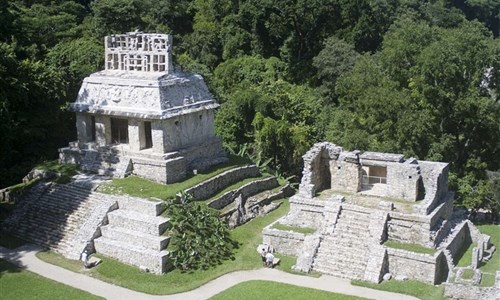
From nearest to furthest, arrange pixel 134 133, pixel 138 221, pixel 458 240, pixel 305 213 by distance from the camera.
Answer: pixel 138 221 < pixel 458 240 < pixel 305 213 < pixel 134 133

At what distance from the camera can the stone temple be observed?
92.0 ft

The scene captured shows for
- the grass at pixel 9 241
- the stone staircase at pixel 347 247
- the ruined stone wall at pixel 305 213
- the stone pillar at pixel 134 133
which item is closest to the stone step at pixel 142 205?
the stone pillar at pixel 134 133

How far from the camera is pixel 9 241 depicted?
26422 mm

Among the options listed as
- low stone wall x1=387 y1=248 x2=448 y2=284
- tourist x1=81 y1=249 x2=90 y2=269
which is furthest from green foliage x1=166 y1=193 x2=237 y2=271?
low stone wall x1=387 y1=248 x2=448 y2=284

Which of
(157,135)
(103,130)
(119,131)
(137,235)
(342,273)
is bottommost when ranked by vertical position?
(342,273)

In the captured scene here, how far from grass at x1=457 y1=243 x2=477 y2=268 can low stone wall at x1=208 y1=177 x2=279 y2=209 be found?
9883 millimetres

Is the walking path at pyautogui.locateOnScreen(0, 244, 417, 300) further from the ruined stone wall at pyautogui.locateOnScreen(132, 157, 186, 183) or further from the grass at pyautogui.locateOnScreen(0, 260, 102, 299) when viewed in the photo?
the ruined stone wall at pyautogui.locateOnScreen(132, 157, 186, 183)

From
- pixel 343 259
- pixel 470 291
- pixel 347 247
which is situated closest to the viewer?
pixel 470 291

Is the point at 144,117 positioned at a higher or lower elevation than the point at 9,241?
higher

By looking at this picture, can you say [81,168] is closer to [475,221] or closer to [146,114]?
[146,114]

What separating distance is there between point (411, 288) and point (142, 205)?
35.9 ft

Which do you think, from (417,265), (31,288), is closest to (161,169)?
(31,288)

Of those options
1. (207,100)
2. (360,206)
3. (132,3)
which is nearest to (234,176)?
(207,100)

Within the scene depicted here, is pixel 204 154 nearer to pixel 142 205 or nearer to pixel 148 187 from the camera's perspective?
pixel 148 187
